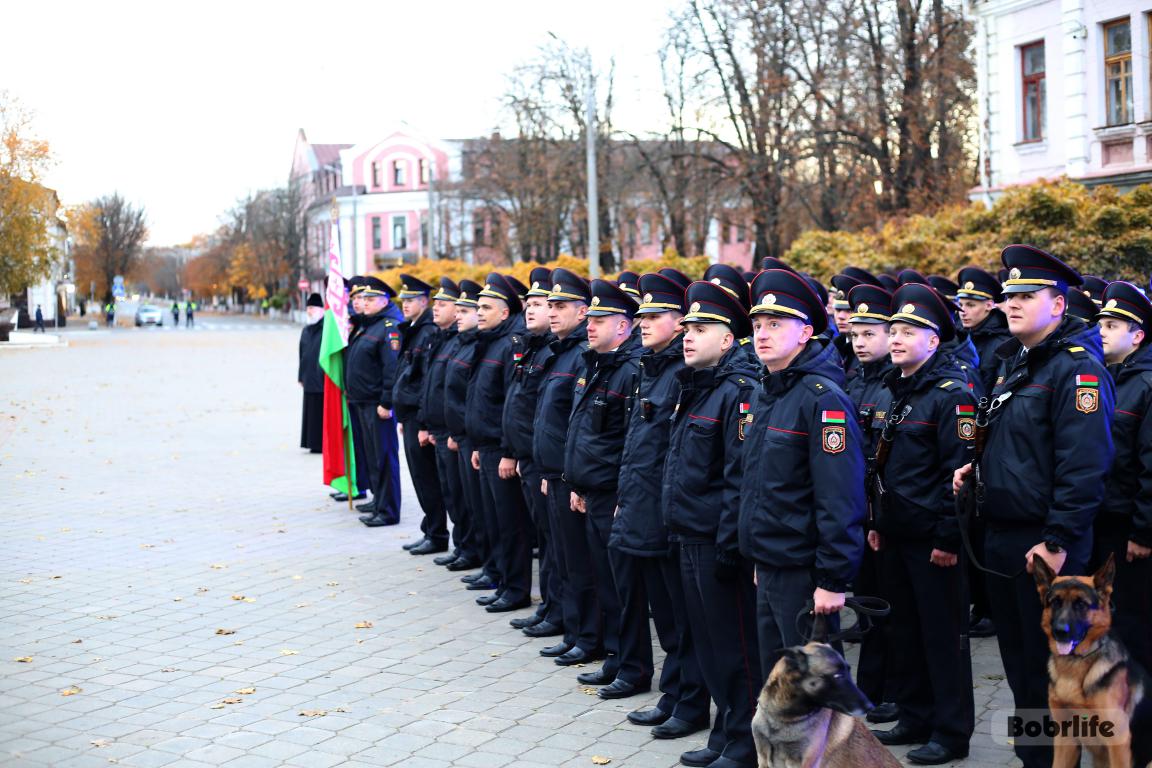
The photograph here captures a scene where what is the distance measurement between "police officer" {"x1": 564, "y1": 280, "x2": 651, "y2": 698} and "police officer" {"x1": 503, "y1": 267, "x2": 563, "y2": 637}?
86cm

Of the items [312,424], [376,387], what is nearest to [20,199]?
[312,424]

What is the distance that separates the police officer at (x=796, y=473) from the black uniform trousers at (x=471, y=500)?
4670mm

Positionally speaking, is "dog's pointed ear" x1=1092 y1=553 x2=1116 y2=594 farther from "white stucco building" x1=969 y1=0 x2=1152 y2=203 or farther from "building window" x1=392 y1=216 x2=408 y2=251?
"building window" x1=392 y1=216 x2=408 y2=251

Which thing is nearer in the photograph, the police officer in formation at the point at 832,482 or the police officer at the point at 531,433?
the police officer in formation at the point at 832,482

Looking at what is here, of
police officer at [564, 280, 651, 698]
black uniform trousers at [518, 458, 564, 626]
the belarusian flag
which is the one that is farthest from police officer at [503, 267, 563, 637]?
the belarusian flag

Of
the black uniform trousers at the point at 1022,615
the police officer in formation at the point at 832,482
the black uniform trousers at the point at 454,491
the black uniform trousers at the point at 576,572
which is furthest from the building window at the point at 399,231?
the black uniform trousers at the point at 1022,615

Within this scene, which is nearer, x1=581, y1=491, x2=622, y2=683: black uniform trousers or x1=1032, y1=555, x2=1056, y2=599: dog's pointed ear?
x1=1032, y1=555, x2=1056, y2=599: dog's pointed ear

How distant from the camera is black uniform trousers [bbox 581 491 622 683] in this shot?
288 inches

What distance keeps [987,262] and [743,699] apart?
38.7 feet

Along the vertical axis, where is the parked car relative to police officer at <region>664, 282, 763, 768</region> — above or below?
above

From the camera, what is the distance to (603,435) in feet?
23.9

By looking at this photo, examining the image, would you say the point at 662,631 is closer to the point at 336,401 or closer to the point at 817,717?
the point at 817,717

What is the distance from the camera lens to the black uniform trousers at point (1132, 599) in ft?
19.9

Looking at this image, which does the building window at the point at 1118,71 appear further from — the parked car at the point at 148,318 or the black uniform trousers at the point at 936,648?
the parked car at the point at 148,318
